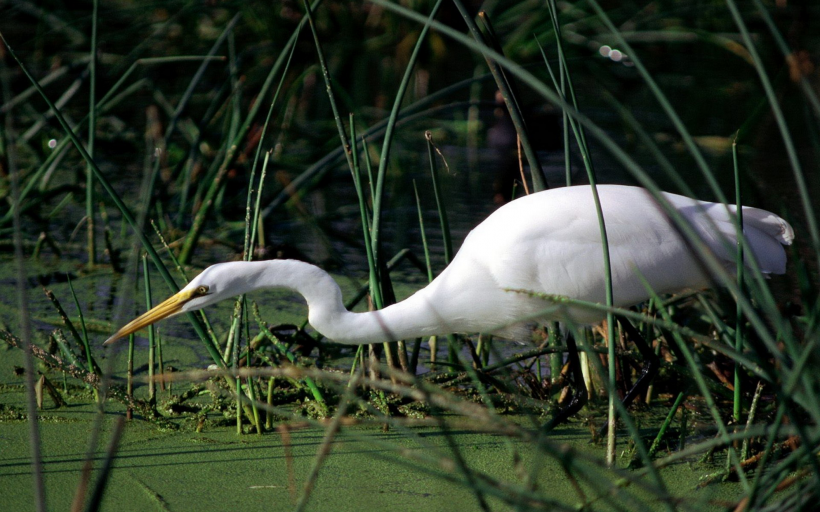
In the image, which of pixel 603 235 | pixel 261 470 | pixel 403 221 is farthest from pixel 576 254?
pixel 403 221

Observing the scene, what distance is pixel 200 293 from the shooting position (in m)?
2.23

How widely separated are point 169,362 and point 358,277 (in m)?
1.01

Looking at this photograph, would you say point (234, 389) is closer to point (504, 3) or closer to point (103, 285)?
point (103, 285)

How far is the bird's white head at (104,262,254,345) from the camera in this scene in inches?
87.1

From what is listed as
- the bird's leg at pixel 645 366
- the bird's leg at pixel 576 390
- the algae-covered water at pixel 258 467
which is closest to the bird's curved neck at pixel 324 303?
the algae-covered water at pixel 258 467

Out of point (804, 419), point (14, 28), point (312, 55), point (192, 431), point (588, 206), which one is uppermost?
point (14, 28)

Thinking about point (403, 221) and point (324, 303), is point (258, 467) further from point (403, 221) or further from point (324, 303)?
point (403, 221)

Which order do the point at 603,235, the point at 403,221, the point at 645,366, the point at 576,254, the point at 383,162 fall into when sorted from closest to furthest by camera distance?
the point at 603,235
the point at 383,162
the point at 576,254
the point at 645,366
the point at 403,221

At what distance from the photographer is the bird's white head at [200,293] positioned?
2.21 metres

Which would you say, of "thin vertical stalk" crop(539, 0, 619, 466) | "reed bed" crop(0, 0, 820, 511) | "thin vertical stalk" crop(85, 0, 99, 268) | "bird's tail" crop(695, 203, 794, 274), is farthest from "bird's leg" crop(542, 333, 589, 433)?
"thin vertical stalk" crop(85, 0, 99, 268)

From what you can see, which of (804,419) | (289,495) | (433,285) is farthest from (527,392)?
(289,495)

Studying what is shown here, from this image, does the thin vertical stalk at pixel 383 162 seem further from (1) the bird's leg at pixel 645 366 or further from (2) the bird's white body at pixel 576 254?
→ (1) the bird's leg at pixel 645 366

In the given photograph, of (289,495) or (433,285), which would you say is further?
(433,285)

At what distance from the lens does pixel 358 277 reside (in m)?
3.76
